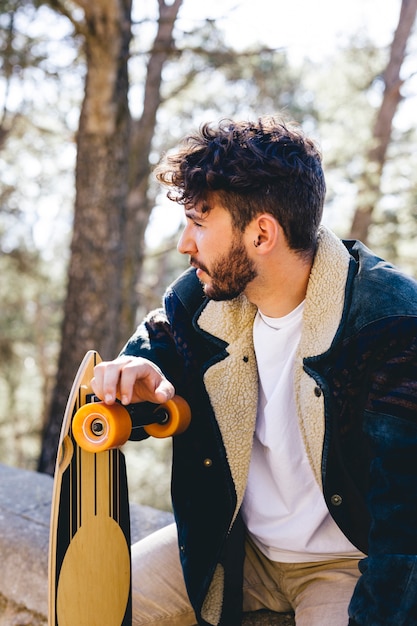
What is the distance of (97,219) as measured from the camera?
17.3 ft

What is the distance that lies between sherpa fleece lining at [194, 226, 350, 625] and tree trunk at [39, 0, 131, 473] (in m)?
3.44

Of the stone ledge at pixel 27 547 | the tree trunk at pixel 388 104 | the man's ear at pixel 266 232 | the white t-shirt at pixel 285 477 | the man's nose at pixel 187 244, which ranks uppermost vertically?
the tree trunk at pixel 388 104

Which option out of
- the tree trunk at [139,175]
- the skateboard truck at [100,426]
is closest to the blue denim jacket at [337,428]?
the skateboard truck at [100,426]

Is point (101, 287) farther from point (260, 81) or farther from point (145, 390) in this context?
point (260, 81)

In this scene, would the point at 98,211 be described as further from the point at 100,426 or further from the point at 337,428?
the point at 337,428

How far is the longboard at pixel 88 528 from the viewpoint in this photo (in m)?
1.77

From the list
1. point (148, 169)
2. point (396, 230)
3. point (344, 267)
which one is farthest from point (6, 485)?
point (396, 230)

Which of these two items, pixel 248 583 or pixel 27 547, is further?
pixel 27 547

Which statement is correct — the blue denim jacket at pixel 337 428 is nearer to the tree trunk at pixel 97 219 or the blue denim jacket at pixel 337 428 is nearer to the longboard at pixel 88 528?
the longboard at pixel 88 528

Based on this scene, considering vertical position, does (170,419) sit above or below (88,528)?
above

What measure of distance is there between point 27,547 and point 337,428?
169 cm

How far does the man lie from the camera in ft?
5.49

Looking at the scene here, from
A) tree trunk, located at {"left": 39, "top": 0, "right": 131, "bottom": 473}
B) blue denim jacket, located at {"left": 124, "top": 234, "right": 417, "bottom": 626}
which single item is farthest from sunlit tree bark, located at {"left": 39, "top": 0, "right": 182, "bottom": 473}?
blue denim jacket, located at {"left": 124, "top": 234, "right": 417, "bottom": 626}

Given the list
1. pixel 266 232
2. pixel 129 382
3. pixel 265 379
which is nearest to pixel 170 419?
pixel 129 382
